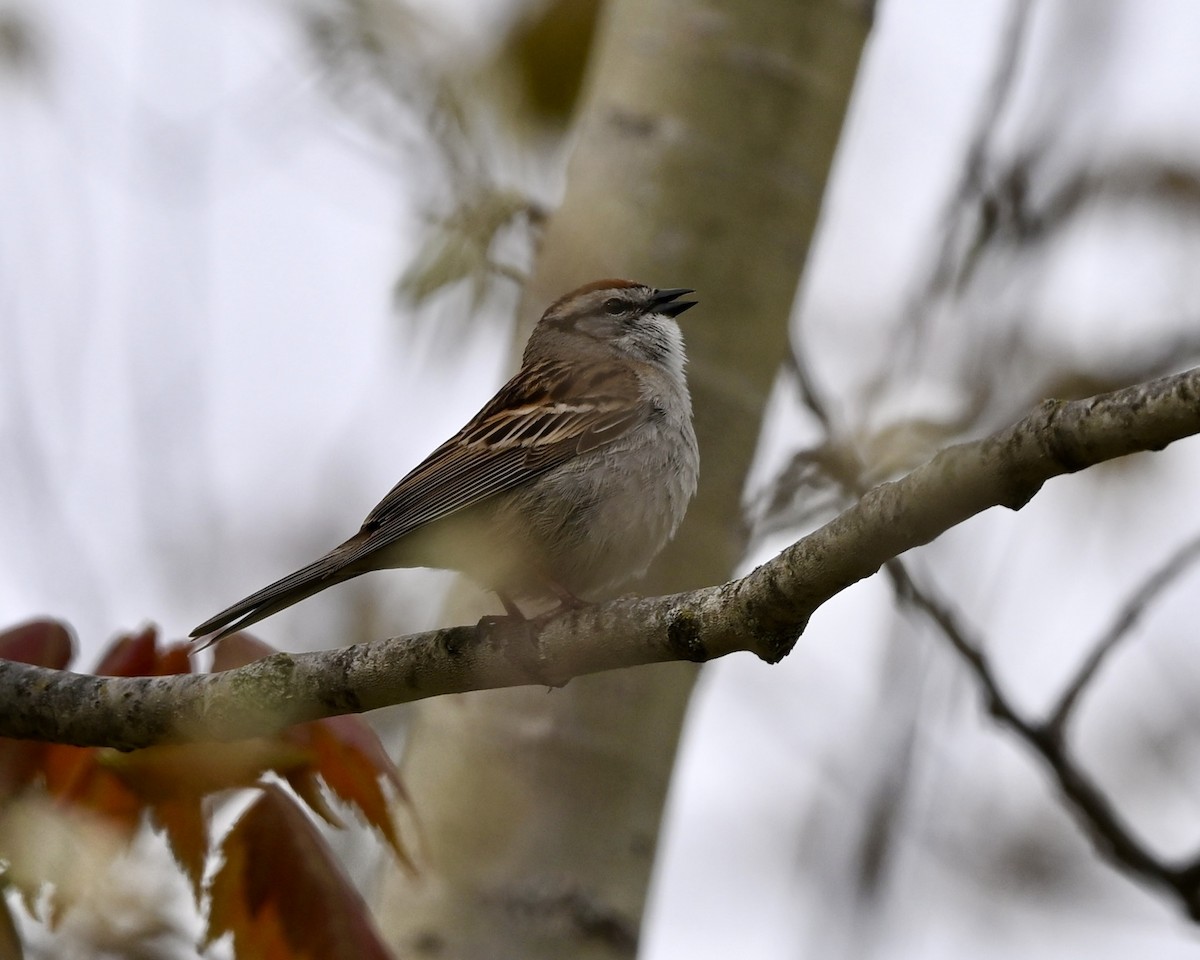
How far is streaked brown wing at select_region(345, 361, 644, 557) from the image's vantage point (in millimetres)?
4930

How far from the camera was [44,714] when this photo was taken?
339 centimetres

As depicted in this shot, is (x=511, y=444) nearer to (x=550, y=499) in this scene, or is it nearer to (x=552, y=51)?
(x=550, y=499)

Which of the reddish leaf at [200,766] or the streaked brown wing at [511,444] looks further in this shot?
the streaked brown wing at [511,444]

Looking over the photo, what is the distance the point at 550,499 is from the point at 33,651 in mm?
1895

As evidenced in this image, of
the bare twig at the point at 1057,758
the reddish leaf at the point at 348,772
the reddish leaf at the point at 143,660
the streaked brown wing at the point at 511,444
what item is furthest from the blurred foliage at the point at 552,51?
the reddish leaf at the point at 348,772

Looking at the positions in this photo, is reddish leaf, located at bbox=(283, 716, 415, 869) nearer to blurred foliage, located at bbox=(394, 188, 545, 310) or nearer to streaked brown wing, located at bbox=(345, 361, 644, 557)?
streaked brown wing, located at bbox=(345, 361, 644, 557)

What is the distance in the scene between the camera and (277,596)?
13.9 feet

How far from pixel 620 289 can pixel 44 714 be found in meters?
3.21

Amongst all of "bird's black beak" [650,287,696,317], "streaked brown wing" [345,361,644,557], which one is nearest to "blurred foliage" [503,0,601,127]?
"bird's black beak" [650,287,696,317]

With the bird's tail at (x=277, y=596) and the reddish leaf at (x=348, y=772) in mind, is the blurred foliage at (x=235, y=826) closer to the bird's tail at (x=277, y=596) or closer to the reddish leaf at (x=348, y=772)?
the reddish leaf at (x=348, y=772)

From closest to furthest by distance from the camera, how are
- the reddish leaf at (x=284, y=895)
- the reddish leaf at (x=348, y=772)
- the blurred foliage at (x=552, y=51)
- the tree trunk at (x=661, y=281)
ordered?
1. the reddish leaf at (x=284, y=895)
2. the reddish leaf at (x=348, y=772)
3. the tree trunk at (x=661, y=281)
4. the blurred foliage at (x=552, y=51)

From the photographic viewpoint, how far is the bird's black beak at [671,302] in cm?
542

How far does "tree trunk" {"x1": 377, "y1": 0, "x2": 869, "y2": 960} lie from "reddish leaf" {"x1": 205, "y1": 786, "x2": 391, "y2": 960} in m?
1.65

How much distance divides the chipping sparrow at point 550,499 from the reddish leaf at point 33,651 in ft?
2.87
